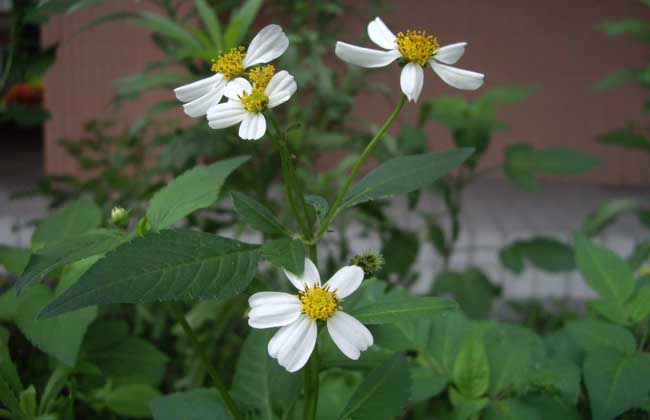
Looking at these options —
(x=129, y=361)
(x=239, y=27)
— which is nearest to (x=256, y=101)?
(x=129, y=361)

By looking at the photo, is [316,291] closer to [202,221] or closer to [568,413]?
[568,413]

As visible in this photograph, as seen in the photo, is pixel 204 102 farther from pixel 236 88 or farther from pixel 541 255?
pixel 541 255

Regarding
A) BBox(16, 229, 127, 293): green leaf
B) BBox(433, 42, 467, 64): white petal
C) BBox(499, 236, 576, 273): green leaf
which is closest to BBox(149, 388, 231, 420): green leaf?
BBox(16, 229, 127, 293): green leaf

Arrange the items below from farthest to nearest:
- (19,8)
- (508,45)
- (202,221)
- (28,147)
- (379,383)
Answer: (28,147)
(508,45)
(202,221)
(19,8)
(379,383)

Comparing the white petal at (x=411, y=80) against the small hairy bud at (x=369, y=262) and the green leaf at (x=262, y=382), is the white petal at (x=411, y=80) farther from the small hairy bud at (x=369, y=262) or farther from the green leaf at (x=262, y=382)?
the green leaf at (x=262, y=382)

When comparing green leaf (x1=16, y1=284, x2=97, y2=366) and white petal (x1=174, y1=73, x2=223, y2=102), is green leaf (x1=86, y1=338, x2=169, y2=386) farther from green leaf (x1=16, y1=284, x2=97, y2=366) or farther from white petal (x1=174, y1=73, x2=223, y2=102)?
white petal (x1=174, y1=73, x2=223, y2=102)

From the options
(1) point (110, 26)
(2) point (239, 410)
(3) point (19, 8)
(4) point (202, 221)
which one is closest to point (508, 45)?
(1) point (110, 26)
